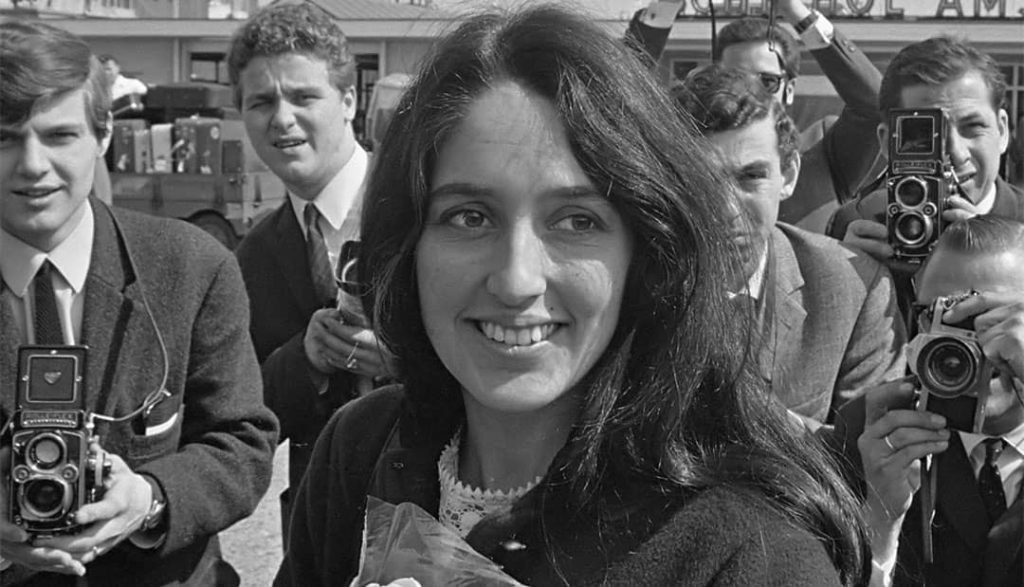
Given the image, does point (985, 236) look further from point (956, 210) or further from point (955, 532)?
point (955, 532)

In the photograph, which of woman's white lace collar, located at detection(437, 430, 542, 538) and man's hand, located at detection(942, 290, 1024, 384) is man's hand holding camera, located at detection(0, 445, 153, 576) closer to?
woman's white lace collar, located at detection(437, 430, 542, 538)

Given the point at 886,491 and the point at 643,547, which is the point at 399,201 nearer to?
the point at 643,547

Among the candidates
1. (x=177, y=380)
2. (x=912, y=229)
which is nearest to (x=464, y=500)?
(x=177, y=380)

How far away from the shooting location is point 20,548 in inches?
97.7

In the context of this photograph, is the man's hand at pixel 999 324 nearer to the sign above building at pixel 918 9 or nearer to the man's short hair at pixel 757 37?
the man's short hair at pixel 757 37

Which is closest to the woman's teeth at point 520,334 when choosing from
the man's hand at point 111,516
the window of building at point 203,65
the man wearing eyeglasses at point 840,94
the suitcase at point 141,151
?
the man's hand at point 111,516

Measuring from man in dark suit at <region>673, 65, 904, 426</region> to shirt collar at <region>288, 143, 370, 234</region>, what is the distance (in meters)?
1.03

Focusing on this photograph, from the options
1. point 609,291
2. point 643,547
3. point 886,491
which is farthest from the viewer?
point 886,491

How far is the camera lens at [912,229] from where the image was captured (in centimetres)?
302

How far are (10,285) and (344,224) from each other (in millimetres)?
1113

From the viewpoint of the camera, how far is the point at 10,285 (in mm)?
2678

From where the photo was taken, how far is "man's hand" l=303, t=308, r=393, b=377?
3.12 m

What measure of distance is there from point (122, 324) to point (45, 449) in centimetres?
A: 33

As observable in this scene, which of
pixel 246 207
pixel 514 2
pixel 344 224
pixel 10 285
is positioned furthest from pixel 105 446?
pixel 246 207
